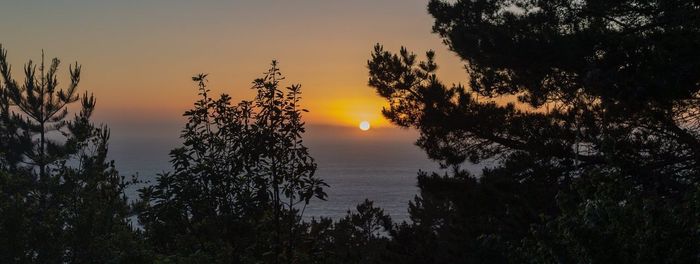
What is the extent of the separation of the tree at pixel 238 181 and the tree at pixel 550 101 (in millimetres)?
3147

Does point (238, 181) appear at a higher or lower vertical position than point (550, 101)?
lower

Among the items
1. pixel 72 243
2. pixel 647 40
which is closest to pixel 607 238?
pixel 647 40

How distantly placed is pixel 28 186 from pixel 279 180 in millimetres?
6417

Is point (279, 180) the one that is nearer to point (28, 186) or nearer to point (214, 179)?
point (214, 179)

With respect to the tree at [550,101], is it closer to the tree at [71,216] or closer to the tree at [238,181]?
the tree at [238,181]

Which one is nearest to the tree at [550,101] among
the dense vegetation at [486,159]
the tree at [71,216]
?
the dense vegetation at [486,159]

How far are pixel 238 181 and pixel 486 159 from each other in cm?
774

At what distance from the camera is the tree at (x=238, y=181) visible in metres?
7.00

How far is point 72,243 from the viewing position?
9031 millimetres

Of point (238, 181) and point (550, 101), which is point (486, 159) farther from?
point (238, 181)

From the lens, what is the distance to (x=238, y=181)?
7125 millimetres

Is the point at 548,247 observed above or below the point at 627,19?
below

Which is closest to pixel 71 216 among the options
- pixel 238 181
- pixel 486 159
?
pixel 238 181

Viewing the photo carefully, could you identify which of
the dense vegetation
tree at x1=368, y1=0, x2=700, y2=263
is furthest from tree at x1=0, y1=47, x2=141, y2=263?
tree at x1=368, y1=0, x2=700, y2=263
